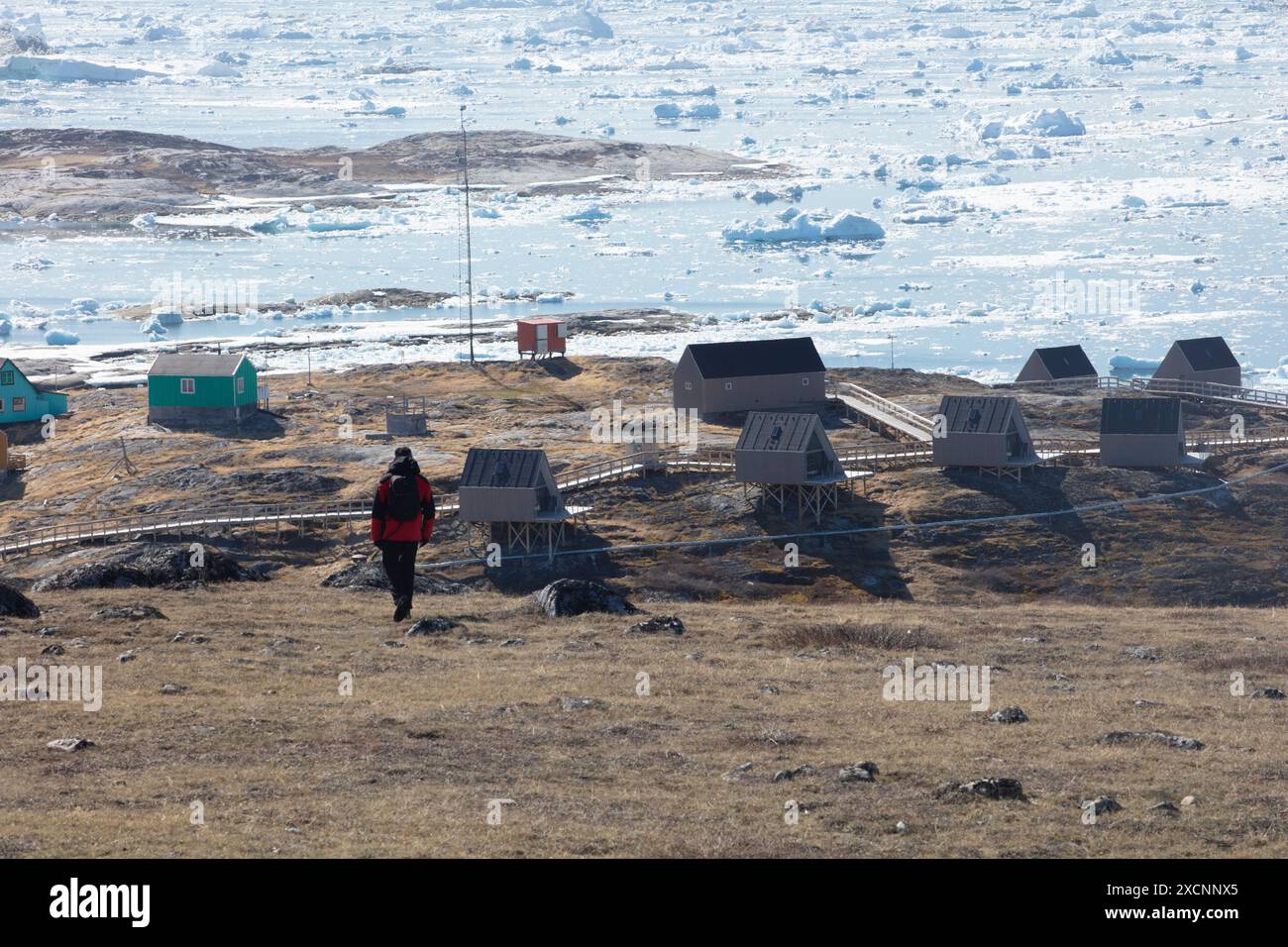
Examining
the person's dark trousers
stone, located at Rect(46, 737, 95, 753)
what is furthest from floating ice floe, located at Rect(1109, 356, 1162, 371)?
stone, located at Rect(46, 737, 95, 753)

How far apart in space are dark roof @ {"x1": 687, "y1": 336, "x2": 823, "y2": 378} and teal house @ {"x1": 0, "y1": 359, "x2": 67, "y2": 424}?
27.1 m

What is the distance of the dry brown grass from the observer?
17688mm

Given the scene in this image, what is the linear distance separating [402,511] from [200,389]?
181 feet

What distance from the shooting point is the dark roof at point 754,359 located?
69.9 meters

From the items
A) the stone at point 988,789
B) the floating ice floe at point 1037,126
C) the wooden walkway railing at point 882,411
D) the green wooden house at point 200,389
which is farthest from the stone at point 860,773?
the floating ice floe at point 1037,126

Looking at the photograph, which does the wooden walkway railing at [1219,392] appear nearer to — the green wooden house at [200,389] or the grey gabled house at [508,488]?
the grey gabled house at [508,488]

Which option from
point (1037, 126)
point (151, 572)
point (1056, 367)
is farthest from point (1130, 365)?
point (1037, 126)

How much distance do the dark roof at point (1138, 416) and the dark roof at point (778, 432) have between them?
11819 millimetres

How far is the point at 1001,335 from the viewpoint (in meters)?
99.6

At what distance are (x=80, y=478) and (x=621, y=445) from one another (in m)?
19.3

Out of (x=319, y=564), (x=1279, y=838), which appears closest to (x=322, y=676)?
(x=1279, y=838)

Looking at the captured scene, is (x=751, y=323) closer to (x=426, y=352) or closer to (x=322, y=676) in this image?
(x=426, y=352)

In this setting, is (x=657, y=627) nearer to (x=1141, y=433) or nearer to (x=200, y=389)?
(x=1141, y=433)

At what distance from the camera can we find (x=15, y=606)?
3309 cm
